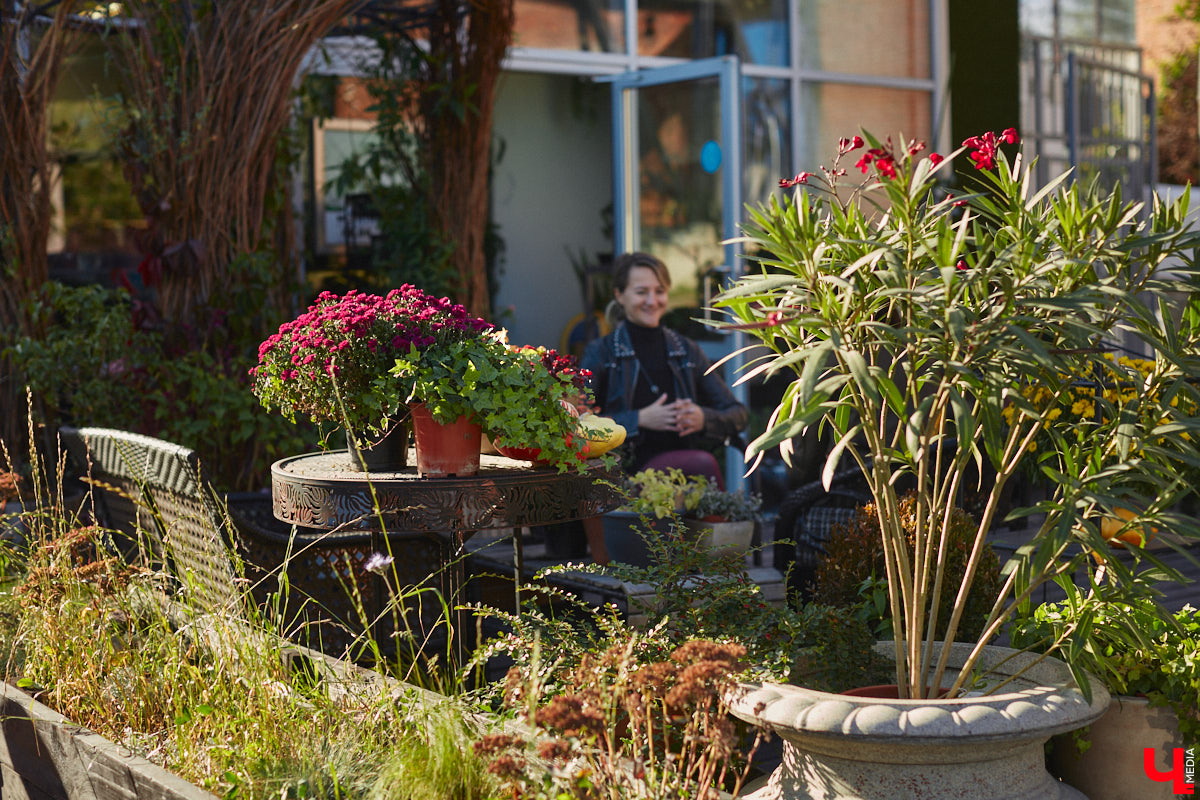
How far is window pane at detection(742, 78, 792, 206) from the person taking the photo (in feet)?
23.0

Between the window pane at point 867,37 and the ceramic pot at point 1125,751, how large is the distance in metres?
5.68

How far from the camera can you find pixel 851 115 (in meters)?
7.50

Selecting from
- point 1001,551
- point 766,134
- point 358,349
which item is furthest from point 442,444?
point 766,134

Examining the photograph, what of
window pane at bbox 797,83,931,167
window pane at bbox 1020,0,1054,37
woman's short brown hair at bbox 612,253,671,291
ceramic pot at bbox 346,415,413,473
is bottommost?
ceramic pot at bbox 346,415,413,473

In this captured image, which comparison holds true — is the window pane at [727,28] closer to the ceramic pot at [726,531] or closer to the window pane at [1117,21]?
the window pane at [1117,21]

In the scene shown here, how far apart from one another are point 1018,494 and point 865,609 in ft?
4.79

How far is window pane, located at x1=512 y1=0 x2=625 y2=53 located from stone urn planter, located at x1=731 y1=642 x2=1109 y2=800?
18.0ft

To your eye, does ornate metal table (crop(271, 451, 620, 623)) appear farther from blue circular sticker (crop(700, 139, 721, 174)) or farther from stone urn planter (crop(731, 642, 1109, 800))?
blue circular sticker (crop(700, 139, 721, 174))

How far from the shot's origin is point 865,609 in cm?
277

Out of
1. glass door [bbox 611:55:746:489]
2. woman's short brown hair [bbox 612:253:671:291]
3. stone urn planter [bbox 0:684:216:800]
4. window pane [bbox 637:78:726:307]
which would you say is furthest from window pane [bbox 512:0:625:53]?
stone urn planter [bbox 0:684:216:800]

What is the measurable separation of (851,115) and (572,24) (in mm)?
1780

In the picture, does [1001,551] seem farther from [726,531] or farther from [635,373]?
[635,373]

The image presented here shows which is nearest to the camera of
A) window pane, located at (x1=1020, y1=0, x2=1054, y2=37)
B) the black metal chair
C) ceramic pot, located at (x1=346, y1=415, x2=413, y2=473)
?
ceramic pot, located at (x1=346, y1=415, x2=413, y2=473)

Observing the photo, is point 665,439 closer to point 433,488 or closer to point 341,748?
point 433,488
